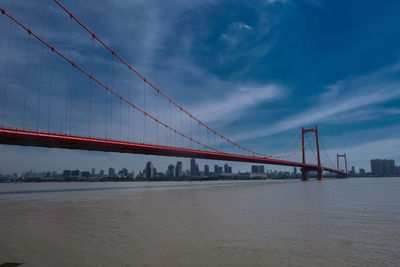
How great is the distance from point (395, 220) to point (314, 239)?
487cm

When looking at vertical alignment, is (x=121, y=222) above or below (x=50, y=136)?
below

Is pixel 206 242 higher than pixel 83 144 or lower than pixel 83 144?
lower

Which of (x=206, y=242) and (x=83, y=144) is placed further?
(x=83, y=144)

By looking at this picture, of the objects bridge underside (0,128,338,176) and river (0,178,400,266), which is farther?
bridge underside (0,128,338,176)

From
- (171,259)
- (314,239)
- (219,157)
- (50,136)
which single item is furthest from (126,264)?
(219,157)

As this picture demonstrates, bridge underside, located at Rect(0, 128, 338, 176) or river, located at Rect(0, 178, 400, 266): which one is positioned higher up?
bridge underside, located at Rect(0, 128, 338, 176)

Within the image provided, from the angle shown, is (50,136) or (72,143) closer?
(50,136)

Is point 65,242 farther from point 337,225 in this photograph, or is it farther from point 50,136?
point 50,136

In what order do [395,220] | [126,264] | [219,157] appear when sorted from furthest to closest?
1. [219,157]
2. [395,220]
3. [126,264]

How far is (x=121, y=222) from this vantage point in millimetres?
9383

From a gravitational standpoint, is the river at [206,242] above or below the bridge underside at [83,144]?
below

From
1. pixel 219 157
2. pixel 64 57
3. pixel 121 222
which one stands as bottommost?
pixel 121 222

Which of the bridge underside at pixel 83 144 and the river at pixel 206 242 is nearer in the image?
the river at pixel 206 242

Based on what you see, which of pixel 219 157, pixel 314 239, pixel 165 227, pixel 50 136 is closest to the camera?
pixel 314 239
